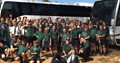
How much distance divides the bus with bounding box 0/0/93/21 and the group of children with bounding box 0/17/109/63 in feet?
16.4

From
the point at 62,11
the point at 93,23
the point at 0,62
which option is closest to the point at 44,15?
the point at 62,11

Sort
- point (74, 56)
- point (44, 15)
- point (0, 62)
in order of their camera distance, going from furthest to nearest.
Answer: point (44, 15) < point (0, 62) < point (74, 56)

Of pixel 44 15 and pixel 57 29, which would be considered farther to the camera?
pixel 44 15

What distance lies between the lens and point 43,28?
20.5 m

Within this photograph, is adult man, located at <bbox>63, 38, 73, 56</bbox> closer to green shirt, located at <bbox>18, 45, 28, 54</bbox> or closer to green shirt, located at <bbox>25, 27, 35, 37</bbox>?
green shirt, located at <bbox>18, 45, 28, 54</bbox>

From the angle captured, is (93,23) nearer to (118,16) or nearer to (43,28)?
(118,16)

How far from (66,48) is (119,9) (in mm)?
4474

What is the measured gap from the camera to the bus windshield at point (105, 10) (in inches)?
860

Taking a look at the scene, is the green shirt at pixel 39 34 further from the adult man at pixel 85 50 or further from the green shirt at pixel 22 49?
the adult man at pixel 85 50

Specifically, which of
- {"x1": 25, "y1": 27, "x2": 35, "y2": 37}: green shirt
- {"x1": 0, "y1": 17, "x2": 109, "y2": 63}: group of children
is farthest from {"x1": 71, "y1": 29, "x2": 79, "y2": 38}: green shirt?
{"x1": 25, "y1": 27, "x2": 35, "y2": 37}: green shirt

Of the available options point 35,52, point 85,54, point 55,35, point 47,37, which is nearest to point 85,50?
point 85,54

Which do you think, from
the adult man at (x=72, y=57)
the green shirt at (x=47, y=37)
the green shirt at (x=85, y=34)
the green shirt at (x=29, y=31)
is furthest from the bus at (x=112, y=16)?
the green shirt at (x=29, y=31)

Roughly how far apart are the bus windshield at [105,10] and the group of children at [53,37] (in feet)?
3.98

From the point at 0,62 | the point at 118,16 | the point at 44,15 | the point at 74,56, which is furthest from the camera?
the point at 44,15
